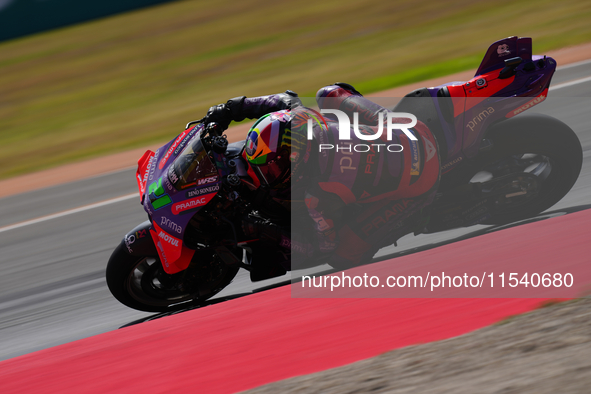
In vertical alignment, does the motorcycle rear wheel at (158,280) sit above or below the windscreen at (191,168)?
below

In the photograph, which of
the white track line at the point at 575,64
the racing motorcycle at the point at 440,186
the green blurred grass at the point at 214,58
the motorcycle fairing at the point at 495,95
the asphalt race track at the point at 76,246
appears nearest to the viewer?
the racing motorcycle at the point at 440,186

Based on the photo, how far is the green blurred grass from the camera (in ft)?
34.7

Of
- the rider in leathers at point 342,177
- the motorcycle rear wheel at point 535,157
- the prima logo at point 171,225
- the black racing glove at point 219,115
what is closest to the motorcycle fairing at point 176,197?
the prima logo at point 171,225

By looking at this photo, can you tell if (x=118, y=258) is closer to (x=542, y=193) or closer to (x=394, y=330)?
(x=394, y=330)

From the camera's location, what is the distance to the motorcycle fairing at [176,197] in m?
3.46

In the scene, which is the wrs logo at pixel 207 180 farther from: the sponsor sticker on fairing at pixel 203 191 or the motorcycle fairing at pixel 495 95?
the motorcycle fairing at pixel 495 95

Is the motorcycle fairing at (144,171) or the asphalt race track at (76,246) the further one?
the asphalt race track at (76,246)

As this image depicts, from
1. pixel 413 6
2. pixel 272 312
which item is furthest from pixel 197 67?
pixel 272 312

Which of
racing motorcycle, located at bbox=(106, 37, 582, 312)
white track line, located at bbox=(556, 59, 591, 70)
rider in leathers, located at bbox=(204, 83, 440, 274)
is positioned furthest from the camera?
white track line, located at bbox=(556, 59, 591, 70)

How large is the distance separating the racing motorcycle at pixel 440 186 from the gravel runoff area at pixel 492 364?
4.21 ft

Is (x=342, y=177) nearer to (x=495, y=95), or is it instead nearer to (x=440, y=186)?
(x=440, y=186)

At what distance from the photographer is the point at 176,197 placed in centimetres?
348

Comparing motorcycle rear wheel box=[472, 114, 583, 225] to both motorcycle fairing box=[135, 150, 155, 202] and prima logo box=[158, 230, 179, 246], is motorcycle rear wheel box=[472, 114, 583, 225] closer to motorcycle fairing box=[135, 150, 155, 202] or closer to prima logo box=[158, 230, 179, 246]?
prima logo box=[158, 230, 179, 246]

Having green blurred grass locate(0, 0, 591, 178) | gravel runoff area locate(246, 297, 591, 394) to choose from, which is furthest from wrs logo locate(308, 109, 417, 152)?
green blurred grass locate(0, 0, 591, 178)
